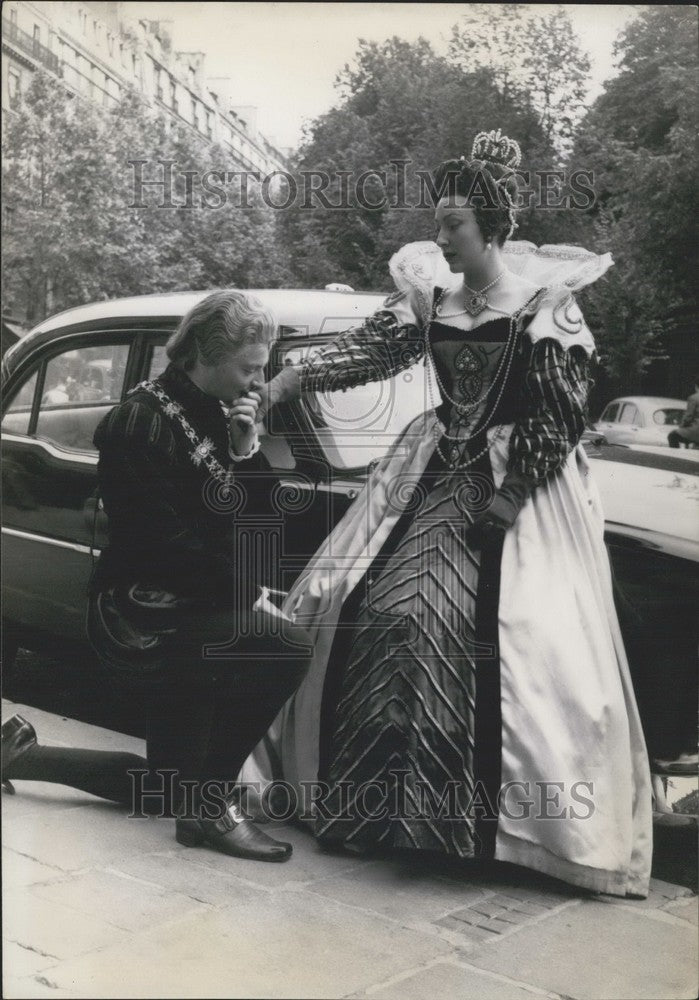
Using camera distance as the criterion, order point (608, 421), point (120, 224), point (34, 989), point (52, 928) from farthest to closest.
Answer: point (608, 421) → point (120, 224) → point (52, 928) → point (34, 989)

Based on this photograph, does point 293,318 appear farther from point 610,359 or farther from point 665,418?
point 665,418

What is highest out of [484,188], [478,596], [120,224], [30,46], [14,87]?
[30,46]

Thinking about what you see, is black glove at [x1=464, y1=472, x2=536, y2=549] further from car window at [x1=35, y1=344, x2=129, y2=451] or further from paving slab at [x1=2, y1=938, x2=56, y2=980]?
paving slab at [x1=2, y1=938, x2=56, y2=980]

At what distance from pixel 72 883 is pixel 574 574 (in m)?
1.81

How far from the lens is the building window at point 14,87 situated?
351 centimetres

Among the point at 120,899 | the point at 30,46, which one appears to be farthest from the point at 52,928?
the point at 30,46

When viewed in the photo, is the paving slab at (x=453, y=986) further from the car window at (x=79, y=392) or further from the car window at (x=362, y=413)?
the car window at (x=79, y=392)

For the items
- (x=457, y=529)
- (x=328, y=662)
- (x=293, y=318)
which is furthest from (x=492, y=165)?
(x=328, y=662)

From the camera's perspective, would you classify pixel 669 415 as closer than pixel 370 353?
No

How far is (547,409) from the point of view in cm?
357

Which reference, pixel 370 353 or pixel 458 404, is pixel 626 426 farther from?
pixel 370 353

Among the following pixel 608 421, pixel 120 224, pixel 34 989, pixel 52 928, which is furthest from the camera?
pixel 608 421

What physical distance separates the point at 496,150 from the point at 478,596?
4.59ft

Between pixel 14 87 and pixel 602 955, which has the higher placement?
pixel 14 87
